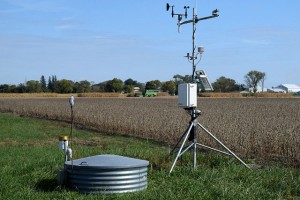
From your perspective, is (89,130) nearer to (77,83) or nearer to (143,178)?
(143,178)

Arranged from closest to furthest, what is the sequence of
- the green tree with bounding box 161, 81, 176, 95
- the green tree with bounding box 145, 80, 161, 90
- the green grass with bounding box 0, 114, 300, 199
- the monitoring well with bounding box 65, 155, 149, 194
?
the green grass with bounding box 0, 114, 300, 199
the monitoring well with bounding box 65, 155, 149, 194
the green tree with bounding box 161, 81, 176, 95
the green tree with bounding box 145, 80, 161, 90

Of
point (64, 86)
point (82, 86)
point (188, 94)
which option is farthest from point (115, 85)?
point (188, 94)

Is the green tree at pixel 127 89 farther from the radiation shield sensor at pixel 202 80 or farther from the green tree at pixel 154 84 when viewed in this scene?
the radiation shield sensor at pixel 202 80

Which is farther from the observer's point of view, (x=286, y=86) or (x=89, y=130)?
(x=286, y=86)

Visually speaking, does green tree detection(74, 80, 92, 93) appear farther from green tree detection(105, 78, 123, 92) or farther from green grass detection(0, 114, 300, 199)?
green grass detection(0, 114, 300, 199)

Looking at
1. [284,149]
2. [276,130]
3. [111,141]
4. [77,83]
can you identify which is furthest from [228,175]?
[77,83]

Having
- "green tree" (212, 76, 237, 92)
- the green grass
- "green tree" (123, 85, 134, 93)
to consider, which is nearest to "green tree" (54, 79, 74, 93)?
"green tree" (123, 85, 134, 93)

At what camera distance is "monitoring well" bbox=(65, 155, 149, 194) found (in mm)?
8250

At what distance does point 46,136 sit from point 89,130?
163 inches

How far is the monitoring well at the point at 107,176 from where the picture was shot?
8250 mm

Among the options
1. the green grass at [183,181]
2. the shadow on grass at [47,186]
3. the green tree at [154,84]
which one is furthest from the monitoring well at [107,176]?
the green tree at [154,84]

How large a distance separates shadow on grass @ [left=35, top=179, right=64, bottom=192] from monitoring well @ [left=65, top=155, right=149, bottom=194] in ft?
1.17

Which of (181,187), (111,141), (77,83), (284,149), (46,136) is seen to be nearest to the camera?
(181,187)

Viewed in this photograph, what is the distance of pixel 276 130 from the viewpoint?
54.3ft
